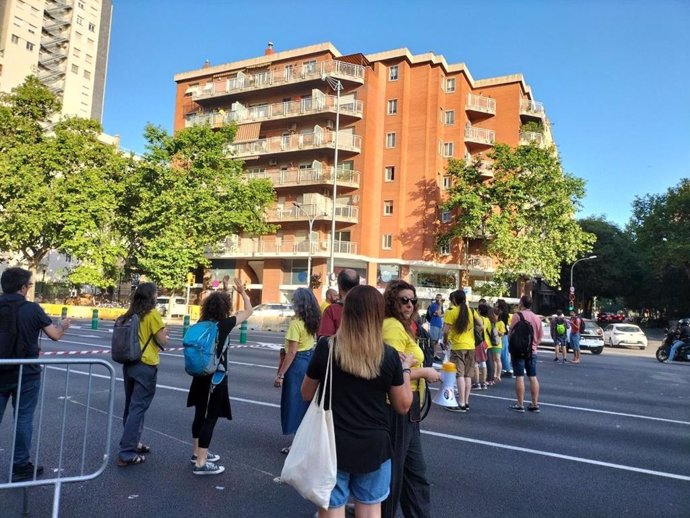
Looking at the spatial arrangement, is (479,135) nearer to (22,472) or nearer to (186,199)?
(186,199)

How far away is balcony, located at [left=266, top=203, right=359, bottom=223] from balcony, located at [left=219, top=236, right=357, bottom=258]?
5.49 ft

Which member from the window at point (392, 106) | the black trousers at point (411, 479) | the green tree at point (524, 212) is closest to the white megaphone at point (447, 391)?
the black trousers at point (411, 479)

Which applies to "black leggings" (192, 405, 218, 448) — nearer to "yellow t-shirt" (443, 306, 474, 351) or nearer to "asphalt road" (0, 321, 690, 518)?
"asphalt road" (0, 321, 690, 518)

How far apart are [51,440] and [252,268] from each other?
36.3 meters

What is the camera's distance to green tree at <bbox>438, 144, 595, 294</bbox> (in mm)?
33281

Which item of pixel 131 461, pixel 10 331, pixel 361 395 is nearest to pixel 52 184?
pixel 10 331

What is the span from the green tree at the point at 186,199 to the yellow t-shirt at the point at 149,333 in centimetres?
2978

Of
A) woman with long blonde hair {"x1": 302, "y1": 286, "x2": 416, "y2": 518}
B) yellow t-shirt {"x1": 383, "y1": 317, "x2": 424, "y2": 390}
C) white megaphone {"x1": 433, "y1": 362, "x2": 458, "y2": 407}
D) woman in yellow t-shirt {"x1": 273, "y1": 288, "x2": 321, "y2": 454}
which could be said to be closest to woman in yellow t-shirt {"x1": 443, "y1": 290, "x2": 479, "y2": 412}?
white megaphone {"x1": 433, "y1": 362, "x2": 458, "y2": 407}

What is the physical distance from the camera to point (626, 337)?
28.4 metres

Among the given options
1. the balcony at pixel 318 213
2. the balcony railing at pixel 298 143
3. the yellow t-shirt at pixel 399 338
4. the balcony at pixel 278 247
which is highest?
the balcony railing at pixel 298 143

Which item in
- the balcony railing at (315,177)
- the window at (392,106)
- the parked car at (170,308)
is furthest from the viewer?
the window at (392,106)

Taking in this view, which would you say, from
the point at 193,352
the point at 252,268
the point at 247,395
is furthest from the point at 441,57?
the point at 193,352

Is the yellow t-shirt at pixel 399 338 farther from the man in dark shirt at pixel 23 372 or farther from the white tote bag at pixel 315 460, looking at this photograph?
the man in dark shirt at pixel 23 372

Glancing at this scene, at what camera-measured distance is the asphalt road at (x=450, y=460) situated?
13.7ft
